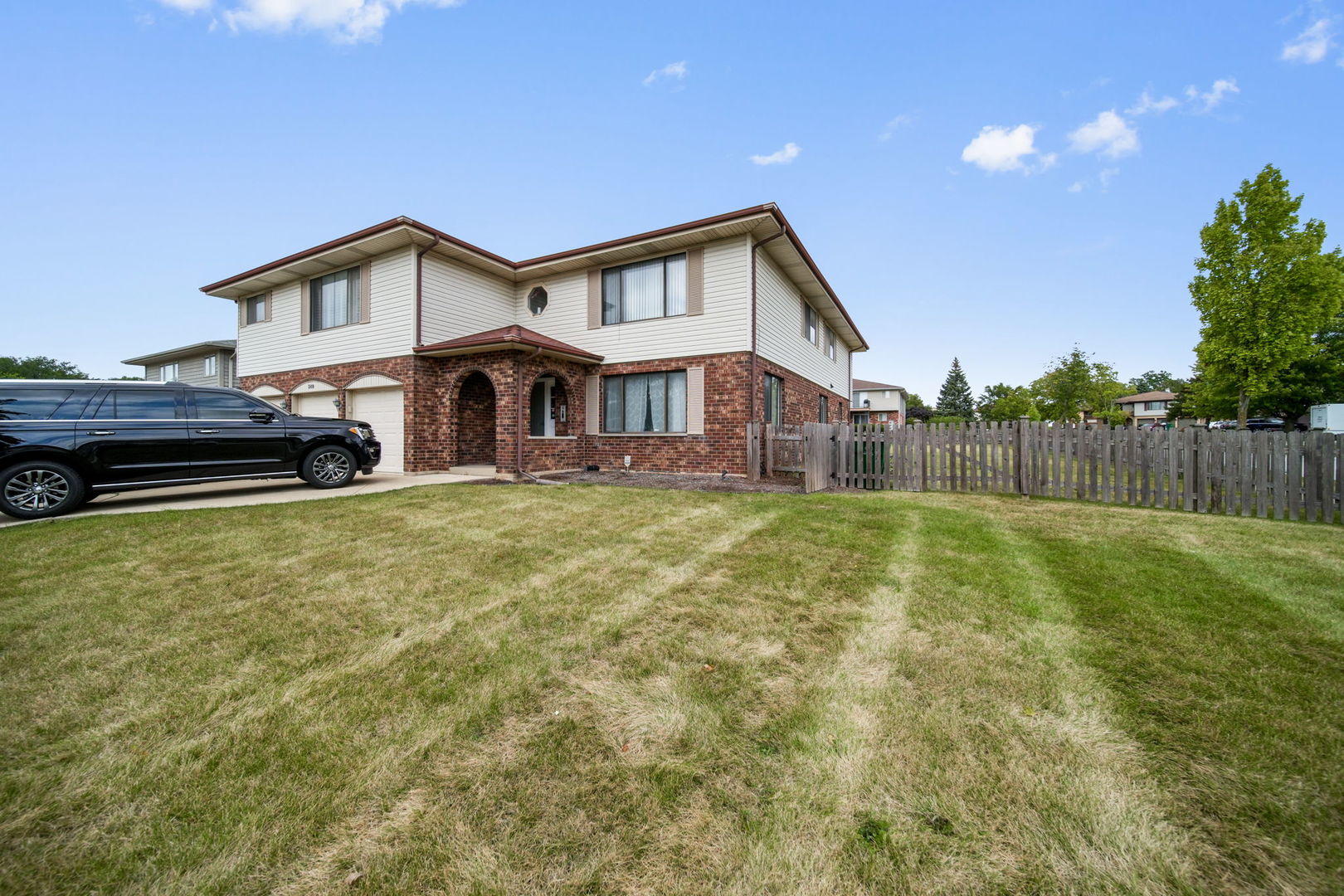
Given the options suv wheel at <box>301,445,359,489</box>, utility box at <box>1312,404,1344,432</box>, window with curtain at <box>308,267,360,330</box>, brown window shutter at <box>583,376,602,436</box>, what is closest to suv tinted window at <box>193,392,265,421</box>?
suv wheel at <box>301,445,359,489</box>

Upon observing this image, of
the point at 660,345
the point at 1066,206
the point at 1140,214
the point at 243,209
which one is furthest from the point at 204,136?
the point at 1140,214

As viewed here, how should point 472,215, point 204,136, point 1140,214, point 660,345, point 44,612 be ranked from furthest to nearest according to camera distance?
point 472,215
point 1140,214
point 204,136
point 660,345
point 44,612

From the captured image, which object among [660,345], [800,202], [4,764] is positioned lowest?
[4,764]

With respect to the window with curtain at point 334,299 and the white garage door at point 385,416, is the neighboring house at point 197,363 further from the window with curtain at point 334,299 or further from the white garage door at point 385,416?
the white garage door at point 385,416

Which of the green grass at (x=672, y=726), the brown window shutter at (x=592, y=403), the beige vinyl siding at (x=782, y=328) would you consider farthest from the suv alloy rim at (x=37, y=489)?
the beige vinyl siding at (x=782, y=328)

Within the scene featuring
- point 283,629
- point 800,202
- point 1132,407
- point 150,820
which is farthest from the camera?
point 1132,407

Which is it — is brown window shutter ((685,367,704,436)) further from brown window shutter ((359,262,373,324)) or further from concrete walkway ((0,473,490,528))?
brown window shutter ((359,262,373,324))

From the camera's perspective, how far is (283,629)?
2.91 metres

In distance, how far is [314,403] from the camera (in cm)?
1544

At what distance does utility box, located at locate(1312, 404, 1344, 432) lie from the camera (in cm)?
2088

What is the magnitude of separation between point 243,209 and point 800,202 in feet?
67.8

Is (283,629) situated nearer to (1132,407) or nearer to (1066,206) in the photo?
(1066,206)

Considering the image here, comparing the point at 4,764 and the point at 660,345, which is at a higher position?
the point at 660,345

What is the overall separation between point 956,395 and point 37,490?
2850 inches
